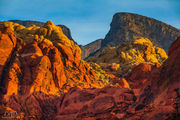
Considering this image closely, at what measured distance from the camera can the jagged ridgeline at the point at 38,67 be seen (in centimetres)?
4941

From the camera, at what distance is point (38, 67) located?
5138cm

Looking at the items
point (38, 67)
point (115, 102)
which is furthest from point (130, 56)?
point (115, 102)

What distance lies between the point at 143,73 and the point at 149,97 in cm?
4719

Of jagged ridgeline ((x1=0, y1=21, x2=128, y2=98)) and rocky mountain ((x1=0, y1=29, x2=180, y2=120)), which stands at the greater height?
jagged ridgeline ((x1=0, y1=21, x2=128, y2=98))

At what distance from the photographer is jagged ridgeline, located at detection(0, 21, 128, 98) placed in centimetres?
4941

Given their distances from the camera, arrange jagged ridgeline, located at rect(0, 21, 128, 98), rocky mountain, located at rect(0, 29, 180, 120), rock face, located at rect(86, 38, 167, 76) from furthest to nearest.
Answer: rock face, located at rect(86, 38, 167, 76), jagged ridgeline, located at rect(0, 21, 128, 98), rocky mountain, located at rect(0, 29, 180, 120)

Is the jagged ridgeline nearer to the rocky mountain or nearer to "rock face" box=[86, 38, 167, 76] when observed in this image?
the rocky mountain

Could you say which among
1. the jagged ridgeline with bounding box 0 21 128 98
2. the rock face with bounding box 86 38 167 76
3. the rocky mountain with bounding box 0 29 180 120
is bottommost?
the rocky mountain with bounding box 0 29 180 120

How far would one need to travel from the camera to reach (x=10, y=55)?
53906 millimetres

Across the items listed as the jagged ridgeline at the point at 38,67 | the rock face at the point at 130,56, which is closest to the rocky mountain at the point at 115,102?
the jagged ridgeline at the point at 38,67

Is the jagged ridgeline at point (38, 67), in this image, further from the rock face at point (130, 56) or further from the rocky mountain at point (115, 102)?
the rock face at point (130, 56)

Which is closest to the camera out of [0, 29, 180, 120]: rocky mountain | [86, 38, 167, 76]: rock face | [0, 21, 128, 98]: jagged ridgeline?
[0, 29, 180, 120]: rocky mountain

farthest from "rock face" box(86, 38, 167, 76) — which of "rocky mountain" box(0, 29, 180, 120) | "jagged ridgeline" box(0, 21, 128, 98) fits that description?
"rocky mountain" box(0, 29, 180, 120)

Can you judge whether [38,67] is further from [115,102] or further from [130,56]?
[130,56]
